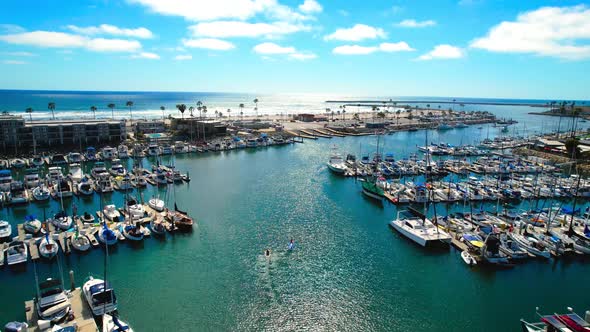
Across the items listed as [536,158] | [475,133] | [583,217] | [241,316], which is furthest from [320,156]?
[475,133]

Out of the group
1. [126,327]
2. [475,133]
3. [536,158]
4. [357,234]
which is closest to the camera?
[126,327]

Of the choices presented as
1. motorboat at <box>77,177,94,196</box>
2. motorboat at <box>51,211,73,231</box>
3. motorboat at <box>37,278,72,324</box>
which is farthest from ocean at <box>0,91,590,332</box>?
motorboat at <box>51,211,73,231</box>

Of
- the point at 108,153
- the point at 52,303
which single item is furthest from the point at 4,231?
the point at 108,153

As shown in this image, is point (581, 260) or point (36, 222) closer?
point (581, 260)

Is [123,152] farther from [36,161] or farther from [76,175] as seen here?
[76,175]

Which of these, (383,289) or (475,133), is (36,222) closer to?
(383,289)

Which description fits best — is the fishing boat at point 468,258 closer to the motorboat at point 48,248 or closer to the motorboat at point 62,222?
the motorboat at point 48,248

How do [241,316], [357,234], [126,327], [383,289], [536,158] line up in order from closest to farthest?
[126,327] < [241,316] < [383,289] < [357,234] < [536,158]
